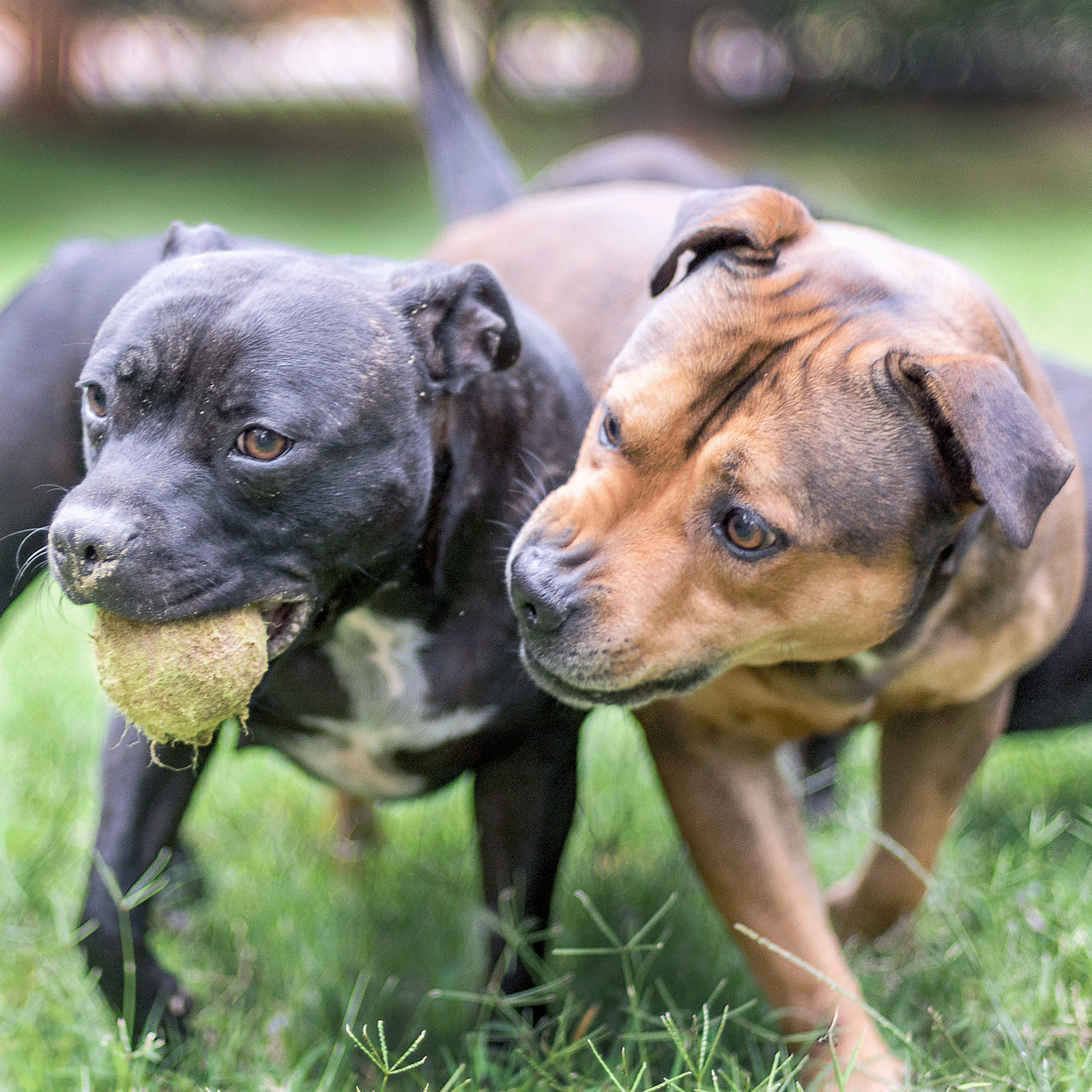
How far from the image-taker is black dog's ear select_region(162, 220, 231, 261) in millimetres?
3082

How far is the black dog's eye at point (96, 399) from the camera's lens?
107 inches

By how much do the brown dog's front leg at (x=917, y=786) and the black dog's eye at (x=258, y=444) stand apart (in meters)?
1.83

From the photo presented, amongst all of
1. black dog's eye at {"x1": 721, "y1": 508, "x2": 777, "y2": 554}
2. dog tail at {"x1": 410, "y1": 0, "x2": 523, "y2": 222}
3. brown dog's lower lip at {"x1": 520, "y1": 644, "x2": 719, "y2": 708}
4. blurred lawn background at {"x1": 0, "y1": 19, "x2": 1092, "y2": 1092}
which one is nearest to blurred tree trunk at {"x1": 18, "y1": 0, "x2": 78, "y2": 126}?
dog tail at {"x1": 410, "y1": 0, "x2": 523, "y2": 222}

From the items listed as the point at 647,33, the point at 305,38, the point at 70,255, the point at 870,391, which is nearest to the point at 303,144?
the point at 305,38

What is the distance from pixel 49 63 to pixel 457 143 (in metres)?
15.7

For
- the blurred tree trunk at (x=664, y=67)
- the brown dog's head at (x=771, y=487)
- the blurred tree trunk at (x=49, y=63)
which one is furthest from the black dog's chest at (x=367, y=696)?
the blurred tree trunk at (x=49, y=63)

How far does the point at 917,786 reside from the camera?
353 centimetres

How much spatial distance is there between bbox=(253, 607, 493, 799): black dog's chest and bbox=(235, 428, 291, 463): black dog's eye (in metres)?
0.56

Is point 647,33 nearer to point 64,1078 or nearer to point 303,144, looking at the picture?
point 303,144

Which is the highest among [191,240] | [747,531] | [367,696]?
[191,240]

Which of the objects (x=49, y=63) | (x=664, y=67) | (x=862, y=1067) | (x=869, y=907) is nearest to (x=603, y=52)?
(x=664, y=67)

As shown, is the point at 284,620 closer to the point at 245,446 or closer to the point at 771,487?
the point at 245,446

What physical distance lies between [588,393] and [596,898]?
4.78 ft

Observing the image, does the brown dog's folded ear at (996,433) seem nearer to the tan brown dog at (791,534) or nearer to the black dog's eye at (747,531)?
the tan brown dog at (791,534)
